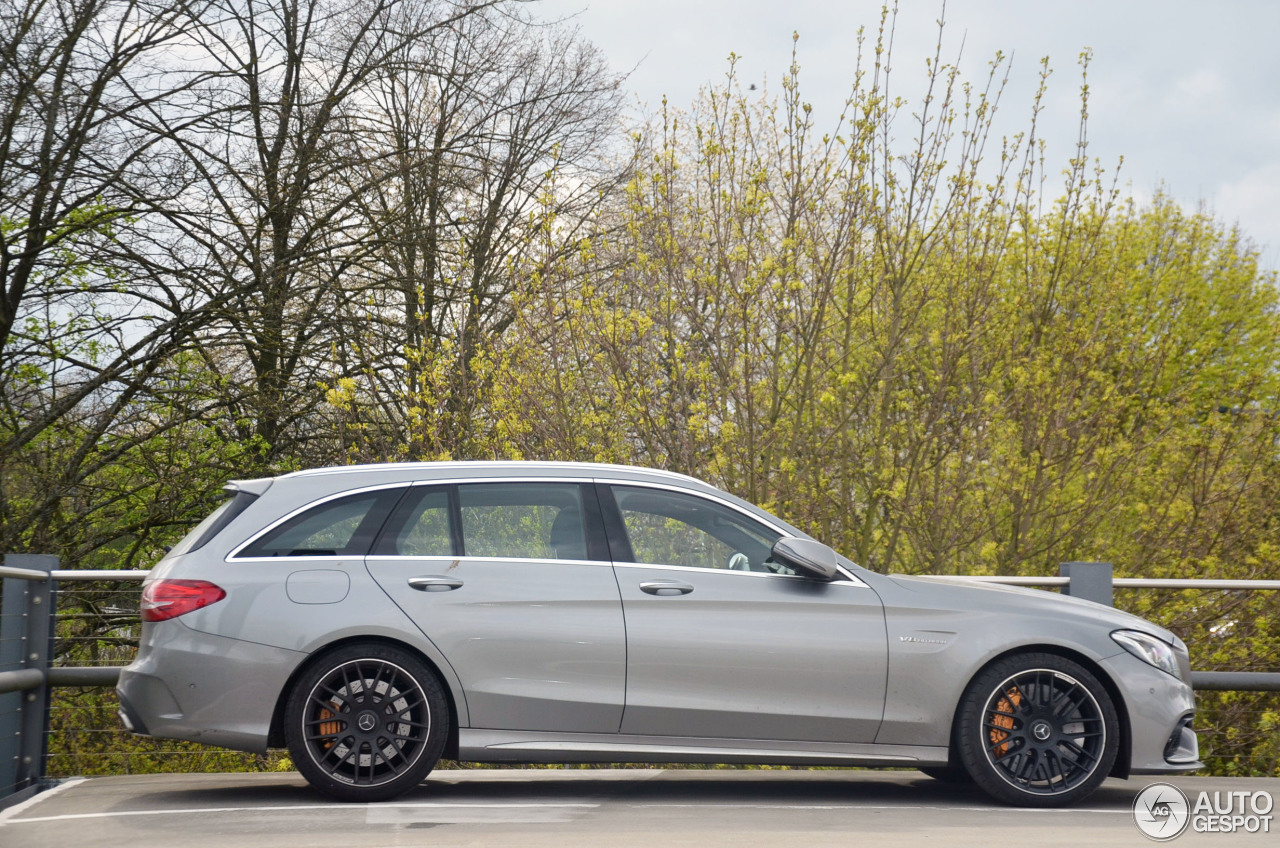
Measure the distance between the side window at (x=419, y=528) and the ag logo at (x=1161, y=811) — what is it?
11.7ft

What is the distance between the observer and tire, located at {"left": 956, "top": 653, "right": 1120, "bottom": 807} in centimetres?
660

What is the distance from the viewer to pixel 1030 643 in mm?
6648

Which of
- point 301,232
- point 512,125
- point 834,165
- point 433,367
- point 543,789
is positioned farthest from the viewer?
point 512,125

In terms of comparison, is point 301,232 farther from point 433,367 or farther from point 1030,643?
point 1030,643

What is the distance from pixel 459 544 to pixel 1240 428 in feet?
33.7

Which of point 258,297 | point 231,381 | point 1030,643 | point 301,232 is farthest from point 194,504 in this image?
point 1030,643

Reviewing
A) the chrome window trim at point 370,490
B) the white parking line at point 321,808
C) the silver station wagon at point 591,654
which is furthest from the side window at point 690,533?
the white parking line at point 321,808

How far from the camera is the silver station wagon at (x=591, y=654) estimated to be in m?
6.41

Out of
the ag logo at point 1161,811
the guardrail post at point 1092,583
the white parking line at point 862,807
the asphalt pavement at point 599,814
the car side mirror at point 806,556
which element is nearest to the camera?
the asphalt pavement at point 599,814

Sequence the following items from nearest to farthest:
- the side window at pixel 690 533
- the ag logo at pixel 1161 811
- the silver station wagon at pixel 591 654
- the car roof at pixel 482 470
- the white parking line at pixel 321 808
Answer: the ag logo at pixel 1161 811 < the white parking line at pixel 321 808 < the silver station wagon at pixel 591 654 < the side window at pixel 690 533 < the car roof at pixel 482 470

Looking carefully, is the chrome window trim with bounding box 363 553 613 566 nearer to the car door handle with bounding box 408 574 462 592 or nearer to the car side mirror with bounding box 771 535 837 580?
the car door handle with bounding box 408 574 462 592

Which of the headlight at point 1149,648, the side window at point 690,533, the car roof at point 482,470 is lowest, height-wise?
the headlight at point 1149,648

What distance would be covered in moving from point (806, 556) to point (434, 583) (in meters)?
1.83

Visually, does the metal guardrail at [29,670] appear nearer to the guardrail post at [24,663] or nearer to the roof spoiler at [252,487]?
the guardrail post at [24,663]
